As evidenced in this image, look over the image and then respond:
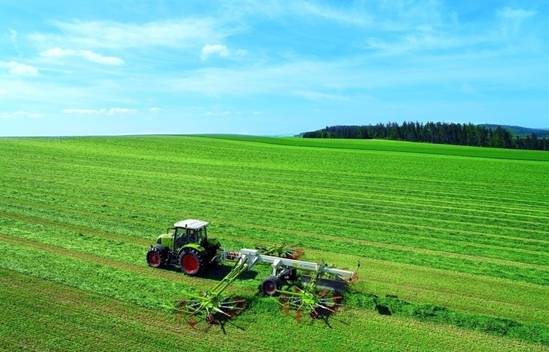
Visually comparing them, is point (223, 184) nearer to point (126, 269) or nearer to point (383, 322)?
point (126, 269)

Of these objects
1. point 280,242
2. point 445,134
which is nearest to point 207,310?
point 280,242

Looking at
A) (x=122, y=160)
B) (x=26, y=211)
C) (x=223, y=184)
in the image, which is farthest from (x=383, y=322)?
(x=122, y=160)

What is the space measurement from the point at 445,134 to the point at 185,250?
414 feet

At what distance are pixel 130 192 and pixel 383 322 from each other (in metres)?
22.0

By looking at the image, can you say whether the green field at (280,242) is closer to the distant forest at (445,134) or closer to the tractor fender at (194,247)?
the tractor fender at (194,247)

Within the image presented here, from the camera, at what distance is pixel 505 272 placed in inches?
637

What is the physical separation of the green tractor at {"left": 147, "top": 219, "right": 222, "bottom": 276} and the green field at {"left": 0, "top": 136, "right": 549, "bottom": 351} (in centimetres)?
44

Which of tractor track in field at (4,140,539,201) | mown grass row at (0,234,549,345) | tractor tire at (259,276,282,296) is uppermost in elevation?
tractor track in field at (4,140,539,201)

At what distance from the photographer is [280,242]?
19.0 meters

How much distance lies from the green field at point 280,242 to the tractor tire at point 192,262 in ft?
0.91

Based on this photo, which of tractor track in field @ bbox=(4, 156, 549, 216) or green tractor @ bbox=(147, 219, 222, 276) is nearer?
green tractor @ bbox=(147, 219, 222, 276)

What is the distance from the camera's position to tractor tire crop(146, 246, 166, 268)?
15102 mm

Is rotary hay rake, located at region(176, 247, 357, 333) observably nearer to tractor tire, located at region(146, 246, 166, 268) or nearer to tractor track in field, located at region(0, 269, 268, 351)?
tractor track in field, located at region(0, 269, 268, 351)

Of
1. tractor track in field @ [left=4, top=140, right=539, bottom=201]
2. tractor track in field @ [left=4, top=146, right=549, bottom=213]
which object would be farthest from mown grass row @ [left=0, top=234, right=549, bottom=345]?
tractor track in field @ [left=4, top=140, right=539, bottom=201]
